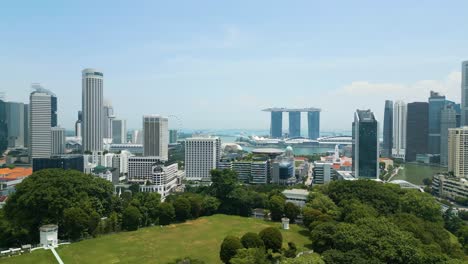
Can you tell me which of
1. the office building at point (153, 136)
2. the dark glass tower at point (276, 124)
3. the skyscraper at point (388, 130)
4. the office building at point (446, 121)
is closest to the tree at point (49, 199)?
the office building at point (153, 136)

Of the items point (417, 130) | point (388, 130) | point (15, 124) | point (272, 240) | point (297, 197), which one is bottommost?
point (297, 197)

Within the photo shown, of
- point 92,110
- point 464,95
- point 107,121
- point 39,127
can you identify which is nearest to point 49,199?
point 39,127

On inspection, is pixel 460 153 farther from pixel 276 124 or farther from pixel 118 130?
pixel 276 124

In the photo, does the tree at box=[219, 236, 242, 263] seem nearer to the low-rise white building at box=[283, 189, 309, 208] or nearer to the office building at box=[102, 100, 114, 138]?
the low-rise white building at box=[283, 189, 309, 208]

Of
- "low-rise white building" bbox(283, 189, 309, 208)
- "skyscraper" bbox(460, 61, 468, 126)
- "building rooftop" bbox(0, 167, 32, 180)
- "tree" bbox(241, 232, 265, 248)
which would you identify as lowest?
"building rooftop" bbox(0, 167, 32, 180)

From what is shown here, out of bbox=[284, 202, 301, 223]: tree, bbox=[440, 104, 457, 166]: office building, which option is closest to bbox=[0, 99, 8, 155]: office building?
bbox=[284, 202, 301, 223]: tree

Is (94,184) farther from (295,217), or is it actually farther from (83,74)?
(83,74)
